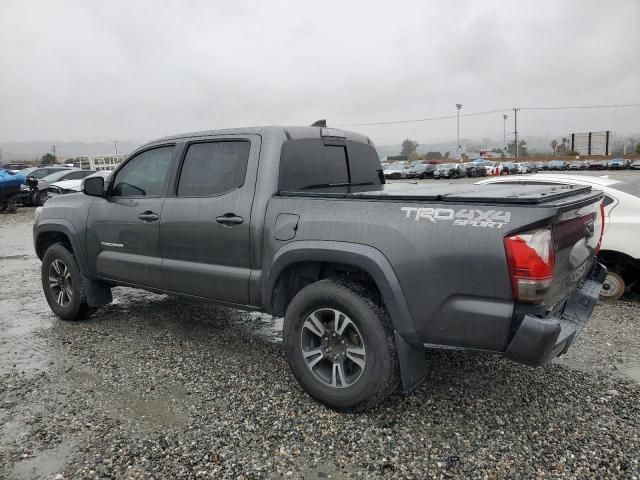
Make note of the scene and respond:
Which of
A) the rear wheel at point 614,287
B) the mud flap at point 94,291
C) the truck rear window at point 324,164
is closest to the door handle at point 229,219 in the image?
the truck rear window at point 324,164

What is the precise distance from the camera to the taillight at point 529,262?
2615 millimetres

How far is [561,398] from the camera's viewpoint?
11.8ft

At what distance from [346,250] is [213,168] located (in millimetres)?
1550

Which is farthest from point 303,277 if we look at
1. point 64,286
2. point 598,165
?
point 598,165

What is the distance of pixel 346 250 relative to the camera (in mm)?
3170

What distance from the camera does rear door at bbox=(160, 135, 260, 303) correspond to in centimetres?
379

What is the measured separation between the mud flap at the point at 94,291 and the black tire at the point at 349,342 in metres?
2.69

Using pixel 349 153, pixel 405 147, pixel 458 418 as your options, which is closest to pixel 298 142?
pixel 349 153

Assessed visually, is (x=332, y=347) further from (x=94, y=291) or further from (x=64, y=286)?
(x=64, y=286)

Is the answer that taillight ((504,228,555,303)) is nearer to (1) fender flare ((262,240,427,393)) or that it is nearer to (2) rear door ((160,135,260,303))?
(1) fender flare ((262,240,427,393))

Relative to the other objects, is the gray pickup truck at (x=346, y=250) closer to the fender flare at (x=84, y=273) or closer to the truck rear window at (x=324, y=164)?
the truck rear window at (x=324, y=164)

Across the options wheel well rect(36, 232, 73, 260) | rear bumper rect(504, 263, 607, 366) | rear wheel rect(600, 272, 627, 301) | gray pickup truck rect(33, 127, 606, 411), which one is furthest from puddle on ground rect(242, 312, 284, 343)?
rear wheel rect(600, 272, 627, 301)

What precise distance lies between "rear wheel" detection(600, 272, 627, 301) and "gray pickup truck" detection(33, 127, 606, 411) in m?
2.51

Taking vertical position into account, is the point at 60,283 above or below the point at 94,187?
below
